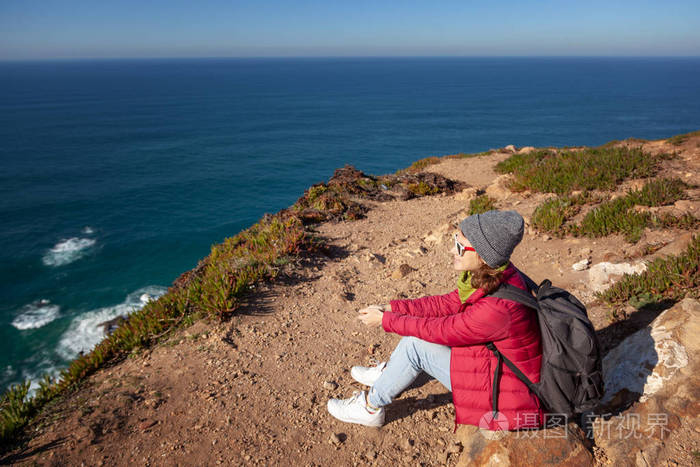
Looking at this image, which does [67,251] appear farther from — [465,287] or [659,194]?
[659,194]

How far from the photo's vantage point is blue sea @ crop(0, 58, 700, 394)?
2400 centimetres

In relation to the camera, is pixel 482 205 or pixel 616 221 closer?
pixel 616 221

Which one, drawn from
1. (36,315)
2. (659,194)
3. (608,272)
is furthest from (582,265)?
(36,315)

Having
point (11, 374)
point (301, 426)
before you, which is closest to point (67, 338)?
point (11, 374)

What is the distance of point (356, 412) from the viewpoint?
3.97 metres

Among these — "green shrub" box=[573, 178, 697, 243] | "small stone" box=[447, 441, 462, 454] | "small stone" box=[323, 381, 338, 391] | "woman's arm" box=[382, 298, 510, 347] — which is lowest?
"small stone" box=[323, 381, 338, 391]

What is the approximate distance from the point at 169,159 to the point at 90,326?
3860 centimetres

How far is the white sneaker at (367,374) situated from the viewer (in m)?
4.50

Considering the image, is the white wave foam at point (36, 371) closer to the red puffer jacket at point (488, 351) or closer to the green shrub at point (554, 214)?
the red puffer jacket at point (488, 351)

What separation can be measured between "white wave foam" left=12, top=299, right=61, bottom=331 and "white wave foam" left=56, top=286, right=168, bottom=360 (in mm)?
1622

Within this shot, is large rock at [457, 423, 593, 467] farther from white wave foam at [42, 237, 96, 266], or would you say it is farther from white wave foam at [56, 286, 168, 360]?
white wave foam at [42, 237, 96, 266]

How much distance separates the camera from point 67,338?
19.5 m

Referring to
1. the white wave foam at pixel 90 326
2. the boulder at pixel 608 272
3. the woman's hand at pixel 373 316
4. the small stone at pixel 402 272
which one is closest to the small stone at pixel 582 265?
the boulder at pixel 608 272

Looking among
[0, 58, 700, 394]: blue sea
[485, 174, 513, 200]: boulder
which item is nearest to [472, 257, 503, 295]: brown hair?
[485, 174, 513, 200]: boulder
